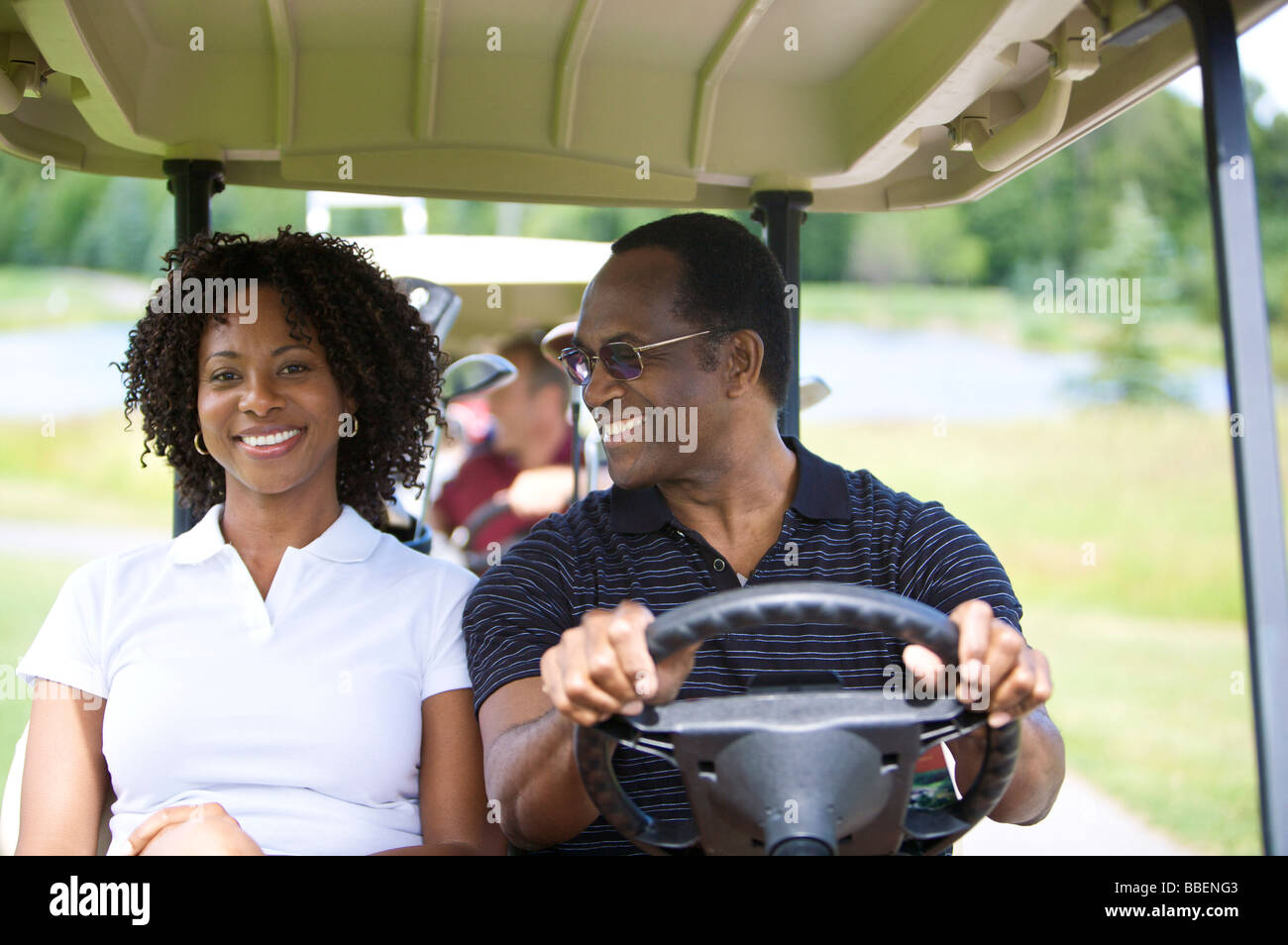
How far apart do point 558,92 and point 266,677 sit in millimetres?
1108

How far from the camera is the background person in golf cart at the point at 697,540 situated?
1.92 m

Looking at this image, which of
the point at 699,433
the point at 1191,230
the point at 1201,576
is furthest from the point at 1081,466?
the point at 699,433

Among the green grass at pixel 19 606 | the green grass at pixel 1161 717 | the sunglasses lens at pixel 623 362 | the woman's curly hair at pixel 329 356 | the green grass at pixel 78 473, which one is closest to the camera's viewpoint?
the sunglasses lens at pixel 623 362

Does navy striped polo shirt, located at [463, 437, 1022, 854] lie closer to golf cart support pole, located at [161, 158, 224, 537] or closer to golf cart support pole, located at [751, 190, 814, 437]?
golf cart support pole, located at [751, 190, 814, 437]

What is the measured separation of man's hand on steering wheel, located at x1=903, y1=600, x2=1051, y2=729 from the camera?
1.39m

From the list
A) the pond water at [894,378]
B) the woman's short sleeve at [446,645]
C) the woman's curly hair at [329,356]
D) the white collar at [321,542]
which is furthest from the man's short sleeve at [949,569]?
the pond water at [894,378]

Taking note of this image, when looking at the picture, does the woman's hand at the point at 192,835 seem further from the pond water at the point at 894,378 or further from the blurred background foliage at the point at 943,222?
the blurred background foliage at the point at 943,222

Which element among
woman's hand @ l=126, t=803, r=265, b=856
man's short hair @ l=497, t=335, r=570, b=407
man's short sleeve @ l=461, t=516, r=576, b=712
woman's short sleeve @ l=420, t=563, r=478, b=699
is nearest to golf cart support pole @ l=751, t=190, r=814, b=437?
man's short sleeve @ l=461, t=516, r=576, b=712

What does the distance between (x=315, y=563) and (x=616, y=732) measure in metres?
0.93

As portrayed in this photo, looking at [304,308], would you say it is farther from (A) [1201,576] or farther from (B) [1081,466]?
(B) [1081,466]

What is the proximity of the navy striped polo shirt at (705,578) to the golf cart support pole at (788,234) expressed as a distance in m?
0.27

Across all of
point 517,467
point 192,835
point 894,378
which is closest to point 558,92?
point 192,835

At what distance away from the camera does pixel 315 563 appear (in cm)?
220

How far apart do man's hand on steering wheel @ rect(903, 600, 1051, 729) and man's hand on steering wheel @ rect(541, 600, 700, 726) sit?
11.8 inches
